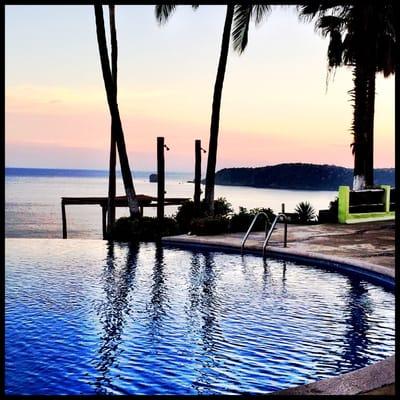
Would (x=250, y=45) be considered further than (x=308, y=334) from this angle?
Yes

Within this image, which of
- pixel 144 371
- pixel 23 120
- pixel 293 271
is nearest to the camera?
pixel 144 371

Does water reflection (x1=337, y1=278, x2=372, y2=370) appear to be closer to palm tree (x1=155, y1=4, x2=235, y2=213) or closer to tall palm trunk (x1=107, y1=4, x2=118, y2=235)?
palm tree (x1=155, y1=4, x2=235, y2=213)

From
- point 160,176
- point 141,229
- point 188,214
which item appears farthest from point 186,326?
point 188,214

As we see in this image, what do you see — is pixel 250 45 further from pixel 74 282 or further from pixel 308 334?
pixel 308 334

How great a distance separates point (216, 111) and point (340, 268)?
753 cm

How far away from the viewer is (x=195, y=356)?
5871 mm

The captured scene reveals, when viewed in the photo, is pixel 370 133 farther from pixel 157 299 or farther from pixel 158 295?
pixel 157 299

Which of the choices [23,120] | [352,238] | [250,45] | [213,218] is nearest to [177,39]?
[250,45]

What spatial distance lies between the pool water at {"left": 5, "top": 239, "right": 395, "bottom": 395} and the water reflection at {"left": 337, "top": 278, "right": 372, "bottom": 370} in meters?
0.02

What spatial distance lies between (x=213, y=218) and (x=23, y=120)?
19241 mm

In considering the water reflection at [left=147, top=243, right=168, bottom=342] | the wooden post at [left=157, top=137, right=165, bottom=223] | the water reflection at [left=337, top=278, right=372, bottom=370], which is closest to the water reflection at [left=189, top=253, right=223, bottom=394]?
the water reflection at [left=147, top=243, right=168, bottom=342]

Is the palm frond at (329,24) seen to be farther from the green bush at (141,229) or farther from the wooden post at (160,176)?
the green bush at (141,229)

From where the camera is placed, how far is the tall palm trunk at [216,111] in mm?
17125

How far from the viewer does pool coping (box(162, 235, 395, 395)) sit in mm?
4016
